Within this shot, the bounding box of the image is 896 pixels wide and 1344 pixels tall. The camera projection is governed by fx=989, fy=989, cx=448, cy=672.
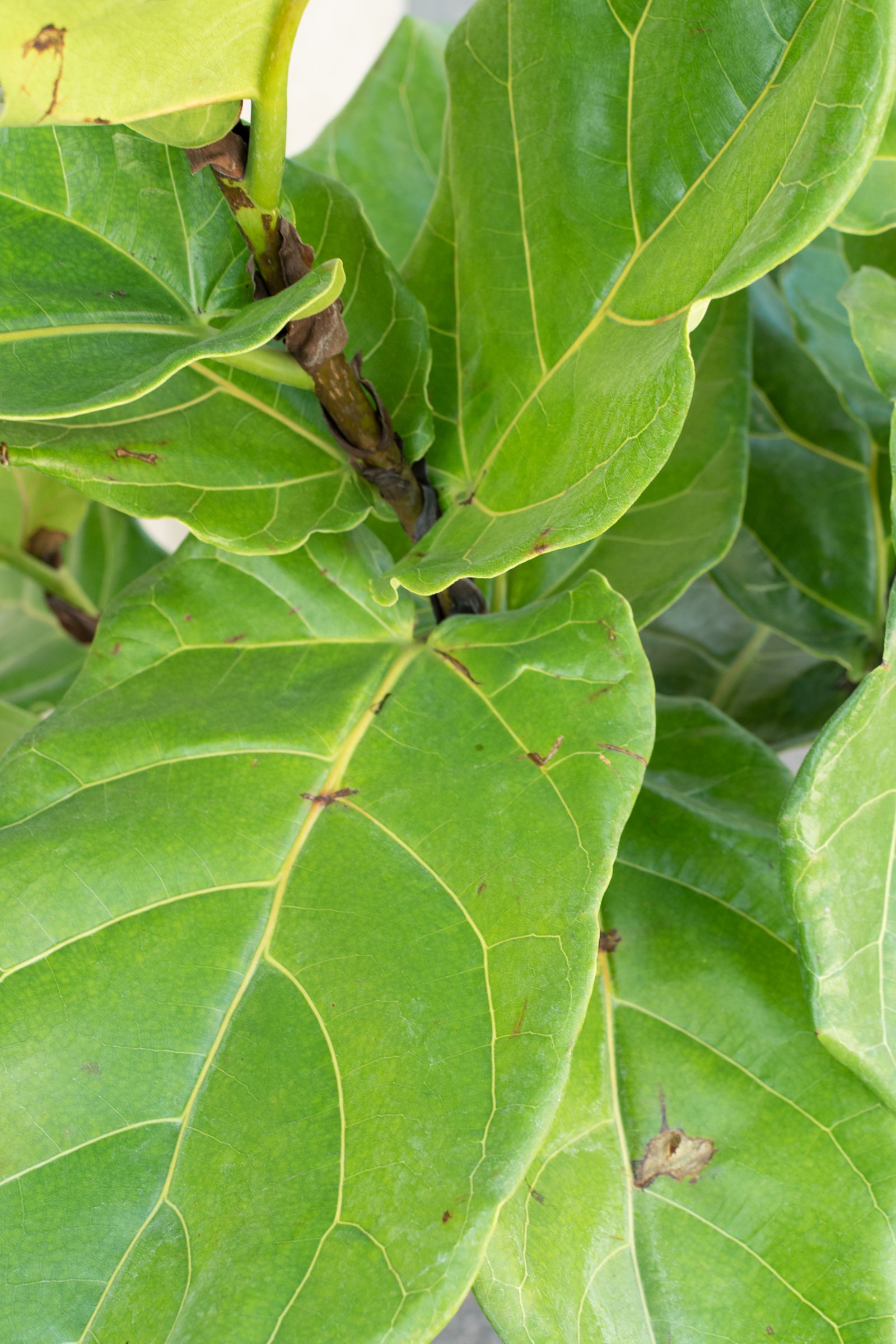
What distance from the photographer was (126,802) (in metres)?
0.33

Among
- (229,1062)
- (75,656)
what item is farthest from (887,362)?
(75,656)

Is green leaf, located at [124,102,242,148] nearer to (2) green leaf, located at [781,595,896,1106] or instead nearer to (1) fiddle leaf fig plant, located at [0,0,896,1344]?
(1) fiddle leaf fig plant, located at [0,0,896,1344]

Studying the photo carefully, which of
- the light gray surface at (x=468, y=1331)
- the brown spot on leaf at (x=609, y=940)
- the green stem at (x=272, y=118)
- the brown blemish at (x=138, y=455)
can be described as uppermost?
the green stem at (x=272, y=118)

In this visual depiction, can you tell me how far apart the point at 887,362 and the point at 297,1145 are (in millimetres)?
303

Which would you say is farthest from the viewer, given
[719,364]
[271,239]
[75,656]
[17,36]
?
[75,656]

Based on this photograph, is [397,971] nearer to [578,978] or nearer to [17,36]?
[578,978]

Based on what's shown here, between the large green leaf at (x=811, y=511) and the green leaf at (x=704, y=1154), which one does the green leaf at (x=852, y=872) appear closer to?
the green leaf at (x=704, y=1154)

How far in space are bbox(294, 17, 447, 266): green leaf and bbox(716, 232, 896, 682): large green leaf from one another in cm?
19

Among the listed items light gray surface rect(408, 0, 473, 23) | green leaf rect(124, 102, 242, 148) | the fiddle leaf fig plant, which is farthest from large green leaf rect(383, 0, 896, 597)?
light gray surface rect(408, 0, 473, 23)

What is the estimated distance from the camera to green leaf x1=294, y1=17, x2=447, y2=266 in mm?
484

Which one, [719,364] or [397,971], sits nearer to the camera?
[397,971]

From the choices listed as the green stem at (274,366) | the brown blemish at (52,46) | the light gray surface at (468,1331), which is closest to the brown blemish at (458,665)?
the green stem at (274,366)

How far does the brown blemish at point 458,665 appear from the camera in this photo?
0.35 m

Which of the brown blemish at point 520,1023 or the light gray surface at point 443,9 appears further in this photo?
the light gray surface at point 443,9
